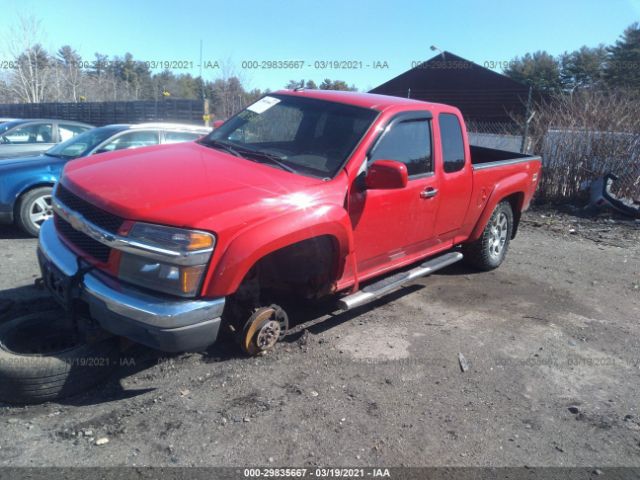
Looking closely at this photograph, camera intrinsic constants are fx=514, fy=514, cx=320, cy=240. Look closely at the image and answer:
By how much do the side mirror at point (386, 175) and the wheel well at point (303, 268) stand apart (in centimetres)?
55

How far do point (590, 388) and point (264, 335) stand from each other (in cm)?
247

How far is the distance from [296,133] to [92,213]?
6.13ft

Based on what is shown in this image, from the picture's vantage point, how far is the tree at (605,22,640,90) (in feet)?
106

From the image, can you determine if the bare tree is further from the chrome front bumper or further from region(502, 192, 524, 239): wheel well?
the chrome front bumper

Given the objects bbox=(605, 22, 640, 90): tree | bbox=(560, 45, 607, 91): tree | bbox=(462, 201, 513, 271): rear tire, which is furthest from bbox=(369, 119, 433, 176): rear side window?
bbox=(560, 45, 607, 91): tree

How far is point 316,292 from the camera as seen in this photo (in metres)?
3.98

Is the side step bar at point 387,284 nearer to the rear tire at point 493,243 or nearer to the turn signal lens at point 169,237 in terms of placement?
the rear tire at point 493,243

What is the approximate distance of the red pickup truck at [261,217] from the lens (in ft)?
9.81

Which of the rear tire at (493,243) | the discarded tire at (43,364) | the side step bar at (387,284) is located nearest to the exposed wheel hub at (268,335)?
the side step bar at (387,284)

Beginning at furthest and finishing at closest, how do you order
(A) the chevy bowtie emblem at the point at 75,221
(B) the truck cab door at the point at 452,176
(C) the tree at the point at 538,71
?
(C) the tree at the point at 538,71 < (B) the truck cab door at the point at 452,176 < (A) the chevy bowtie emblem at the point at 75,221

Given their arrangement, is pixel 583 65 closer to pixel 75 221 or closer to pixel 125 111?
pixel 125 111

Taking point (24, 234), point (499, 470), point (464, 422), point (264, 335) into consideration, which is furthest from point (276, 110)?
point (24, 234)

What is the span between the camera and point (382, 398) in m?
3.50

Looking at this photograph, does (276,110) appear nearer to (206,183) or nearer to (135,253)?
(206,183)
